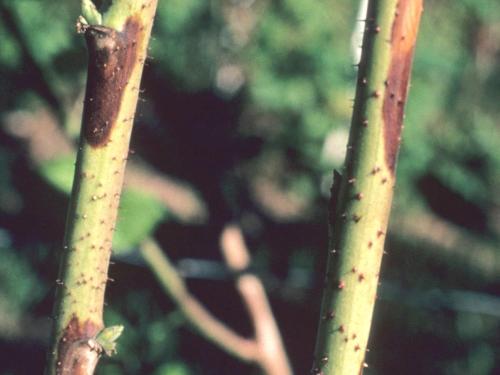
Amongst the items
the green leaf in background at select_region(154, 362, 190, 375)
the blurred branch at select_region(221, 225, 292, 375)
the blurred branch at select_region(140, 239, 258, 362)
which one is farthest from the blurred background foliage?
the blurred branch at select_region(140, 239, 258, 362)

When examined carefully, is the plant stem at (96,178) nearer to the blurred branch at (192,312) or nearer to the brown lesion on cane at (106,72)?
the brown lesion on cane at (106,72)

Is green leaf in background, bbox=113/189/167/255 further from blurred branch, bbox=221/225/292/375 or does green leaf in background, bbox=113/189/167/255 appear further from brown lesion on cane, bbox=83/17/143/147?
brown lesion on cane, bbox=83/17/143/147

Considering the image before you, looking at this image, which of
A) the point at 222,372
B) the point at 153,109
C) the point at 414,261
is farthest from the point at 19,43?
the point at 414,261

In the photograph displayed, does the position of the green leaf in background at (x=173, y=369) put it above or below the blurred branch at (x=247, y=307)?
below

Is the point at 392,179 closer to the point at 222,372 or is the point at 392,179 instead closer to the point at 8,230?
the point at 222,372

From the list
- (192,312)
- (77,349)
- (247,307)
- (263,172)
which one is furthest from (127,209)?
(77,349)

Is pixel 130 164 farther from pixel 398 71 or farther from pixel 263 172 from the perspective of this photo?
pixel 398 71

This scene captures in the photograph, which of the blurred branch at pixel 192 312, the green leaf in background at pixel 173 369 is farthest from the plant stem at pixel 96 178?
the green leaf in background at pixel 173 369
